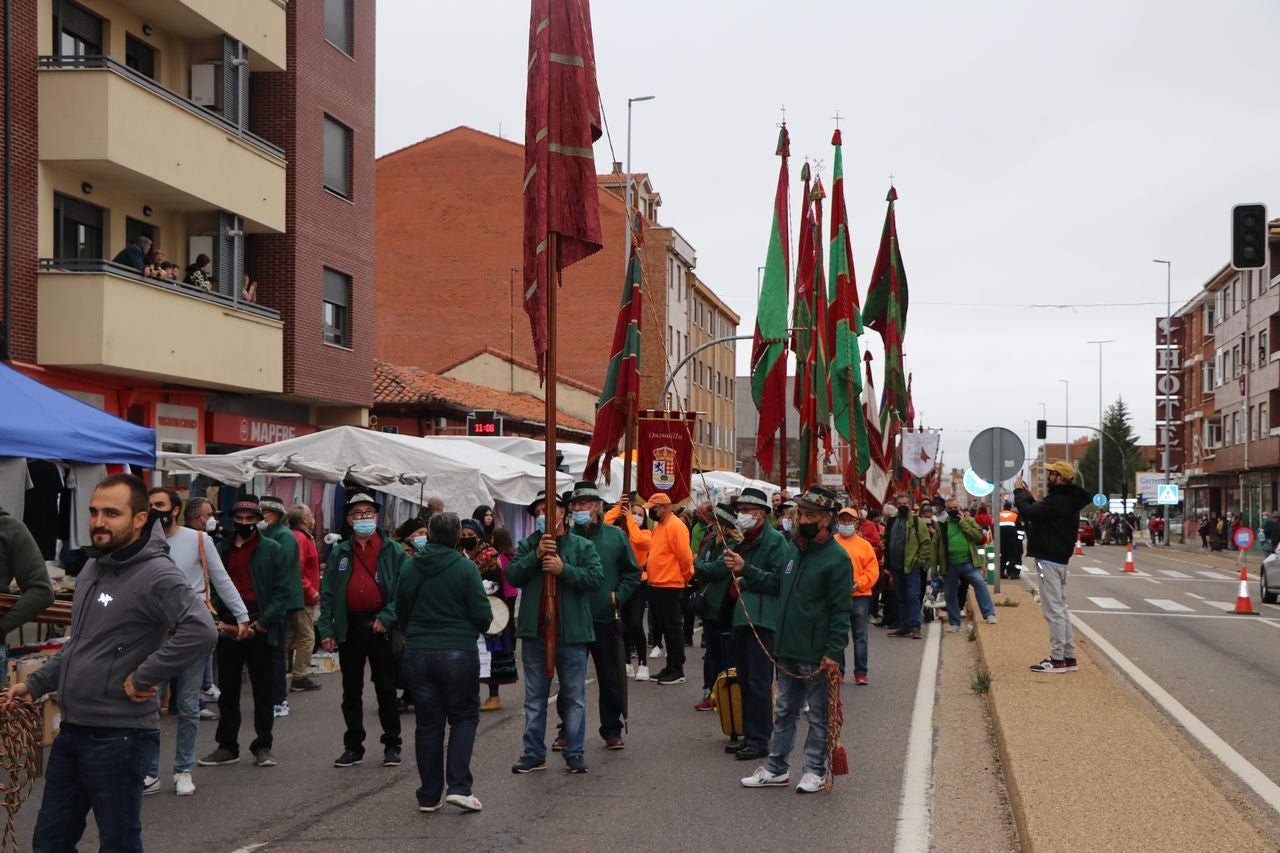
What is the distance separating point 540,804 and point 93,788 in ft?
11.2

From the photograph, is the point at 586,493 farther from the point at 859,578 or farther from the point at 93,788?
the point at 93,788

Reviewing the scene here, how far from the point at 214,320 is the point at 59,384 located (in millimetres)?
3241

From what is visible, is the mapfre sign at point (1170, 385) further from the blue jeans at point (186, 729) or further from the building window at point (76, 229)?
the blue jeans at point (186, 729)

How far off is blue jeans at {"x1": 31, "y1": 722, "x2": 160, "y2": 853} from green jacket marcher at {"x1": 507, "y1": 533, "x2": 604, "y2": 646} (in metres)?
4.18

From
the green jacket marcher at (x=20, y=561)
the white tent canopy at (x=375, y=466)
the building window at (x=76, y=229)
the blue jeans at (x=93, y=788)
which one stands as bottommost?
the blue jeans at (x=93, y=788)

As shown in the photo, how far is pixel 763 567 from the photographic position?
9.62 m

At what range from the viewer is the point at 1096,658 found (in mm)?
15703

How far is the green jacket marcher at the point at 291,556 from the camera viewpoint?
9422mm

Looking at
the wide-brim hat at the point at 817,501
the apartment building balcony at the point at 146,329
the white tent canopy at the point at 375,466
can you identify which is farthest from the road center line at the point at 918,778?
the apartment building balcony at the point at 146,329

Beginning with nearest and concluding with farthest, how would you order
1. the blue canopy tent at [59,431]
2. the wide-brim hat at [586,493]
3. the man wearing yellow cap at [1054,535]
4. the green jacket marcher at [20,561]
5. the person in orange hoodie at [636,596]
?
the green jacket marcher at [20,561], the wide-brim hat at [586,493], the blue canopy tent at [59,431], the man wearing yellow cap at [1054,535], the person in orange hoodie at [636,596]

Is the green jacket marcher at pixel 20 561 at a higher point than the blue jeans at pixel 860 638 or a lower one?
higher

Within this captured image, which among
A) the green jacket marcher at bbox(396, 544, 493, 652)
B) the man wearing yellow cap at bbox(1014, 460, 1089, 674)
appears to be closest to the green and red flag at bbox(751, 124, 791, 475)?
the man wearing yellow cap at bbox(1014, 460, 1089, 674)

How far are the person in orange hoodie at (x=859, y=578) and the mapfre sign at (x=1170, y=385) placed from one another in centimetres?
6221

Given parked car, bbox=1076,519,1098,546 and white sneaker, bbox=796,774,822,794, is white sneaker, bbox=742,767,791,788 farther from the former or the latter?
parked car, bbox=1076,519,1098,546
